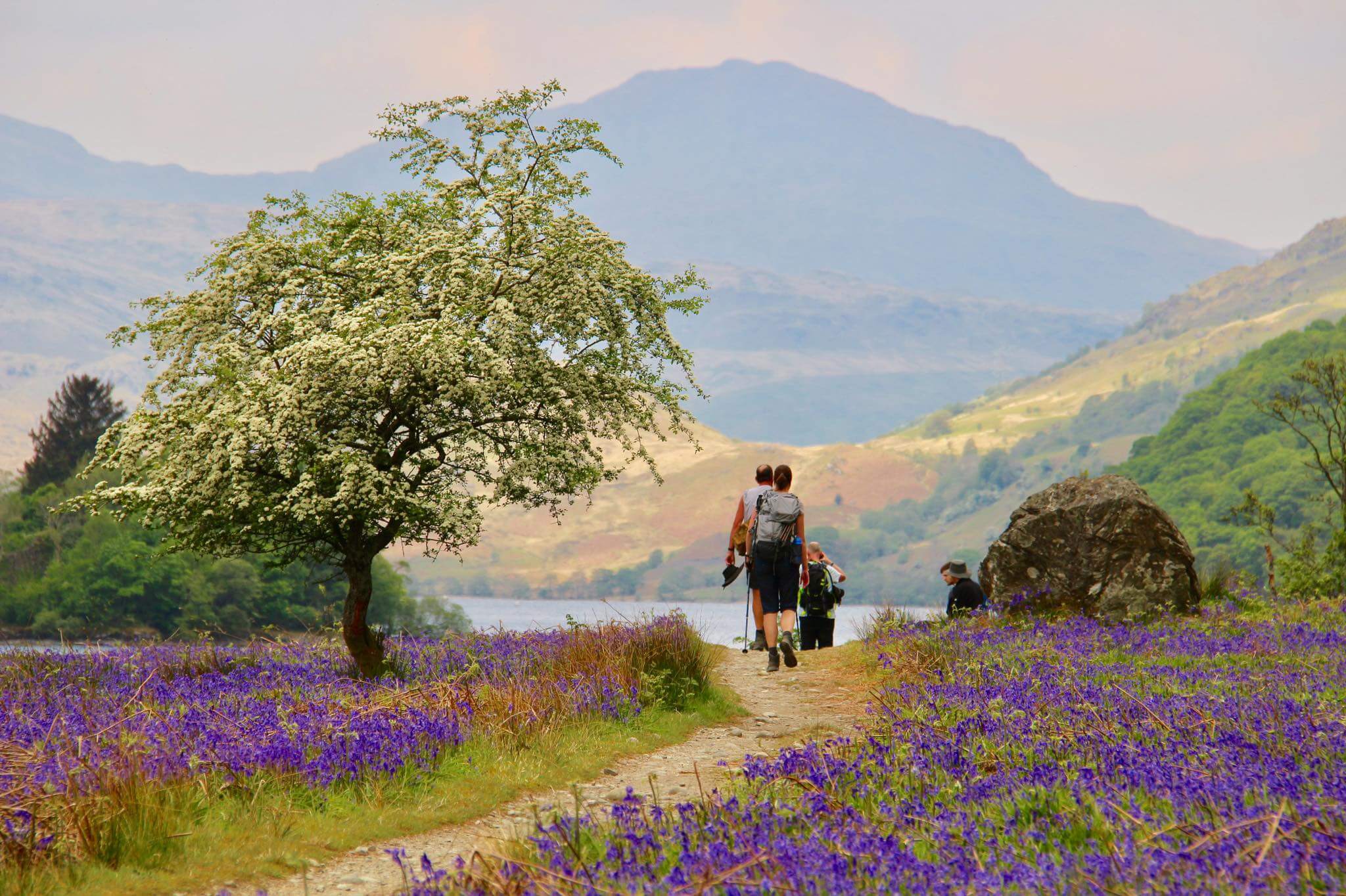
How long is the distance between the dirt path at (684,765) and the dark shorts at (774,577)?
1.32 m

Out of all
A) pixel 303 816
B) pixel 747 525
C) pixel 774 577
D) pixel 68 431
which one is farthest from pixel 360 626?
pixel 68 431

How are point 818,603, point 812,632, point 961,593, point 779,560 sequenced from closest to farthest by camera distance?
point 779,560
point 961,593
point 818,603
point 812,632

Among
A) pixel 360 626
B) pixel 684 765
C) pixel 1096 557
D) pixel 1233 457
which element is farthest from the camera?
pixel 1233 457

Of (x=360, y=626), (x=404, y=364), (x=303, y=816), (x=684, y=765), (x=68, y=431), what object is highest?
(x=68, y=431)

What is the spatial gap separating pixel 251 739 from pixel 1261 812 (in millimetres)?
7663

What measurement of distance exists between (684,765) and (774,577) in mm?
4566

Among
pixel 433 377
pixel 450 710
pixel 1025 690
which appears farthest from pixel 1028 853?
pixel 433 377

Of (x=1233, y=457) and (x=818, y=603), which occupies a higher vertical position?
(x=1233, y=457)

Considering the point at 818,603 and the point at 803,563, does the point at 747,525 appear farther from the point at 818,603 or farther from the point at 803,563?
the point at 818,603

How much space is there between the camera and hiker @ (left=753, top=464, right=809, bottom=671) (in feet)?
46.4

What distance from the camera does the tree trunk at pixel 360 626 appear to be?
49.9 feet

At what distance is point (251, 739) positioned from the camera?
368 inches

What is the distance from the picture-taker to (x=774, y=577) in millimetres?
14531

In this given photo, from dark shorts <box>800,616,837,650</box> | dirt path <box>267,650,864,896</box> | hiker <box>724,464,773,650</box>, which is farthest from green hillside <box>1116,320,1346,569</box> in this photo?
hiker <box>724,464,773,650</box>
